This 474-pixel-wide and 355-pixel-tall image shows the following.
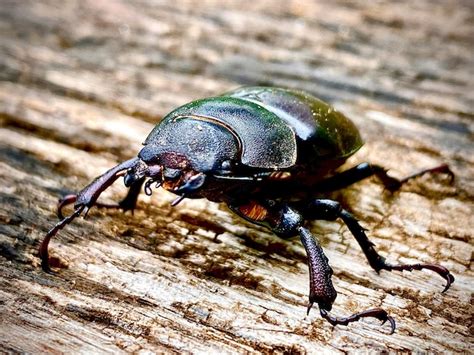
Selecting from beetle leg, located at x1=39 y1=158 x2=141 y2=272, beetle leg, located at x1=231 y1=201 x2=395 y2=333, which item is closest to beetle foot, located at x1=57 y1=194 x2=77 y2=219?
beetle leg, located at x1=39 y1=158 x2=141 y2=272

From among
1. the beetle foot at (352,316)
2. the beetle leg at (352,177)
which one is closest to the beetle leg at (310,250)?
the beetle foot at (352,316)

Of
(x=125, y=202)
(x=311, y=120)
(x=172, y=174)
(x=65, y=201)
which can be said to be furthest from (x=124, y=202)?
(x=311, y=120)

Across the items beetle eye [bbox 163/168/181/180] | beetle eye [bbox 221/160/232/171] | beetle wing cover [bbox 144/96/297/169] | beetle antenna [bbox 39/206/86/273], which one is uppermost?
beetle wing cover [bbox 144/96/297/169]

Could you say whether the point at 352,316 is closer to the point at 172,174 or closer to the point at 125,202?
the point at 172,174

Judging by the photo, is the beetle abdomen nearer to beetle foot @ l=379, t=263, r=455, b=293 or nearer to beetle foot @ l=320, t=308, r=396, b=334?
beetle foot @ l=379, t=263, r=455, b=293

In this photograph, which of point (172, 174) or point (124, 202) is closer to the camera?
point (172, 174)

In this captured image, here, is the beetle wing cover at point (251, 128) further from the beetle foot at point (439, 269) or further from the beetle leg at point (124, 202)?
the beetle foot at point (439, 269)
